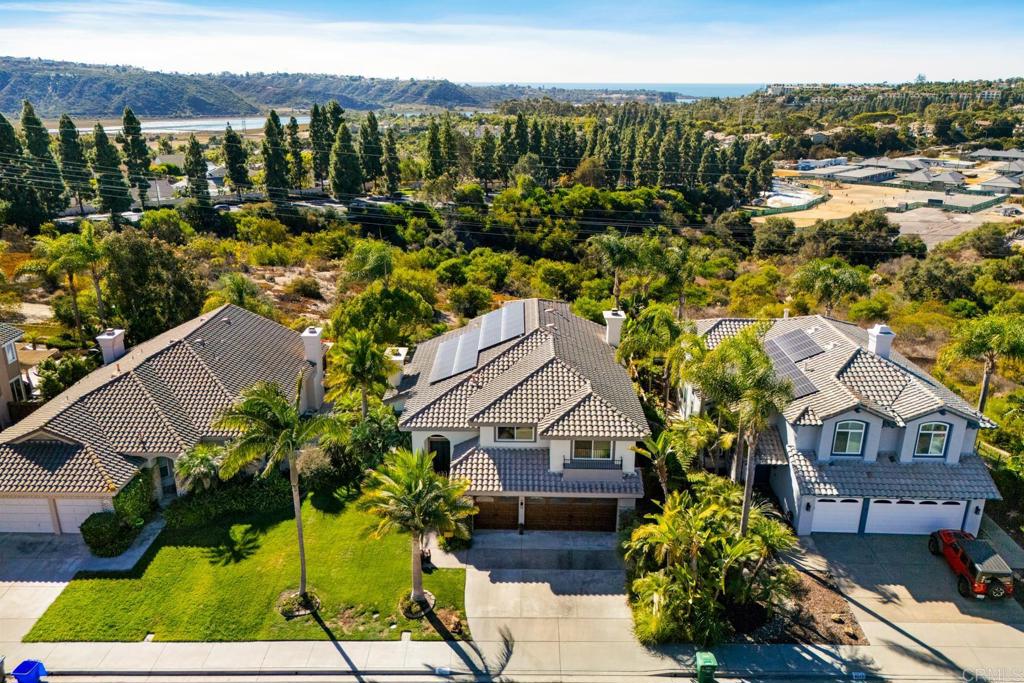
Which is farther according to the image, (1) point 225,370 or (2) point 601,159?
(2) point 601,159

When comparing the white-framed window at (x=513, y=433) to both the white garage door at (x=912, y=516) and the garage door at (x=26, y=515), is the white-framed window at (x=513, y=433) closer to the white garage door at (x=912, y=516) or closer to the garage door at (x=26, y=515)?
the white garage door at (x=912, y=516)

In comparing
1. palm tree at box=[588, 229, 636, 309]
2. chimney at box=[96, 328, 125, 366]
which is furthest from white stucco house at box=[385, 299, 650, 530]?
chimney at box=[96, 328, 125, 366]

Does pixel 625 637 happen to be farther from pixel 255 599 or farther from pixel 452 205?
pixel 452 205

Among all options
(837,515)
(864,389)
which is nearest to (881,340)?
(864,389)

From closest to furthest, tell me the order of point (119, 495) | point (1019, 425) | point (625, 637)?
point (625, 637) → point (119, 495) → point (1019, 425)

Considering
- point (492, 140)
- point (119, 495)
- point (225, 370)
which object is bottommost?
point (119, 495)

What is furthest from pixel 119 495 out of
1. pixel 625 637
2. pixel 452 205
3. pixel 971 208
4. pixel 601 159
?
pixel 971 208

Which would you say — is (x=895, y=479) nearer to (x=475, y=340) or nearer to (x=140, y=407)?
(x=475, y=340)
